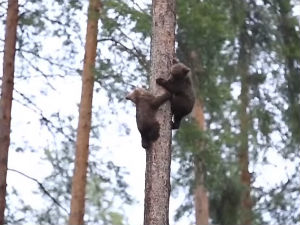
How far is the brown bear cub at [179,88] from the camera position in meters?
4.31

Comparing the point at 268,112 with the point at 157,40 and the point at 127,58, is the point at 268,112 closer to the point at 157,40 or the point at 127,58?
the point at 127,58

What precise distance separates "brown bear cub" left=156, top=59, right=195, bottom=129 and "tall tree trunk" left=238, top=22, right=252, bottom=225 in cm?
477

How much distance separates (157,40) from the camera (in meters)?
4.62

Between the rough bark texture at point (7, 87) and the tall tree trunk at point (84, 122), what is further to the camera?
the tall tree trunk at point (84, 122)

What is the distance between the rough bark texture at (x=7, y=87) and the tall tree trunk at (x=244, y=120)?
11.0 ft

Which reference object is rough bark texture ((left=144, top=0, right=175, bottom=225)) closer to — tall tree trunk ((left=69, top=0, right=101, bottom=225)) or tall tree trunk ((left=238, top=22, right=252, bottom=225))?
tall tree trunk ((left=238, top=22, right=252, bottom=225))

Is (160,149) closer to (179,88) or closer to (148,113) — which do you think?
(148,113)

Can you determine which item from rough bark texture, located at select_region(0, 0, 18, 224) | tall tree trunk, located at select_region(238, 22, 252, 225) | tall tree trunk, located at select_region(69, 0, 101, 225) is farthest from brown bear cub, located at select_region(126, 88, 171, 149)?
tall tree trunk, located at select_region(69, 0, 101, 225)

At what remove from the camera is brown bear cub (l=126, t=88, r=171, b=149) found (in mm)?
4355

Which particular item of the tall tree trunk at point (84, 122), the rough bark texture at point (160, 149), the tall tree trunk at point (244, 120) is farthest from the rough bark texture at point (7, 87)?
the rough bark texture at point (160, 149)

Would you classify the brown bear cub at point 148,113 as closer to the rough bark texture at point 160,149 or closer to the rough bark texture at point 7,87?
the rough bark texture at point 160,149

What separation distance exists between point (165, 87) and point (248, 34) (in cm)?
499

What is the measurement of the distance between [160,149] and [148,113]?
0.80 feet

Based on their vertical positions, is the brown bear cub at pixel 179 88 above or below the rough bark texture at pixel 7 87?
below
